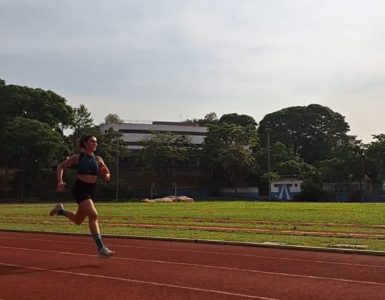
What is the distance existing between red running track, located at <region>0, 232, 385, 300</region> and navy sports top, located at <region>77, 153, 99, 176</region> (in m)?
1.60

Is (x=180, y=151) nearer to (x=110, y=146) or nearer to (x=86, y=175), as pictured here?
(x=110, y=146)

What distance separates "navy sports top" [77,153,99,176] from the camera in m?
9.89

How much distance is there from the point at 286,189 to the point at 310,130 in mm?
35614

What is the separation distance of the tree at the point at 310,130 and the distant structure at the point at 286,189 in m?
30.7

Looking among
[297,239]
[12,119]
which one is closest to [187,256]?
[297,239]

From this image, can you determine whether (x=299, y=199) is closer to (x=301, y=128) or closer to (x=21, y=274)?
(x=301, y=128)

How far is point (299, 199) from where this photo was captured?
233ft

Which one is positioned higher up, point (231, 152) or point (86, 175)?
point (231, 152)

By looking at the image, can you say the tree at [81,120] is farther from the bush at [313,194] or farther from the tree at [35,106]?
the bush at [313,194]

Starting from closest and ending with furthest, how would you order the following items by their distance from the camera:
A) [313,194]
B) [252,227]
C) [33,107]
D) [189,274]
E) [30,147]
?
[189,274]
[252,227]
[313,194]
[30,147]
[33,107]

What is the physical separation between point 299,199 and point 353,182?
1238cm

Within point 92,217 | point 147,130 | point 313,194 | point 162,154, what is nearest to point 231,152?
point 162,154

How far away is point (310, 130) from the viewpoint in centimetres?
10838

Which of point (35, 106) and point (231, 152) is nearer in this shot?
point (35, 106)
